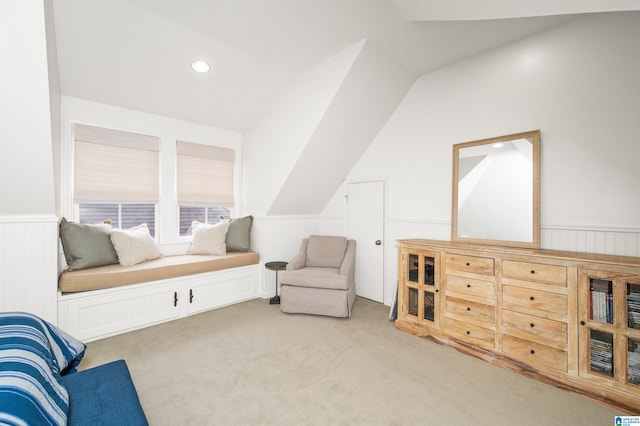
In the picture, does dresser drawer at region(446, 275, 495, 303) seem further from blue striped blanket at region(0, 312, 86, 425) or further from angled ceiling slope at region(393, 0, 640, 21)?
blue striped blanket at region(0, 312, 86, 425)

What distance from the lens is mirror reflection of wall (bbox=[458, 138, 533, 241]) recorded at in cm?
237

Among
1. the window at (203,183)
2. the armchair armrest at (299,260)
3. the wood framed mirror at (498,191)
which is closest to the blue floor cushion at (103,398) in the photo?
the armchair armrest at (299,260)

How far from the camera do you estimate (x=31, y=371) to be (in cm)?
102

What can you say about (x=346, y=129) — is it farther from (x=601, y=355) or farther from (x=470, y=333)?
(x=601, y=355)

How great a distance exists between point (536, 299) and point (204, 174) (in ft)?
13.1

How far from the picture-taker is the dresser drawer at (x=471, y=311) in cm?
222

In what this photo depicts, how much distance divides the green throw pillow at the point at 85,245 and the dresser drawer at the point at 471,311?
3504mm

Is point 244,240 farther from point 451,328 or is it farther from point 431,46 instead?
point 431,46

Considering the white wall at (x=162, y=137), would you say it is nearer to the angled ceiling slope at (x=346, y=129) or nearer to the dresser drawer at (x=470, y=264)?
the angled ceiling slope at (x=346, y=129)

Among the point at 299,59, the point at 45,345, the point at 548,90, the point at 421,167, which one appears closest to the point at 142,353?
Answer: the point at 45,345

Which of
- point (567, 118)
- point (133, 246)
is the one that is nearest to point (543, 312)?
point (567, 118)

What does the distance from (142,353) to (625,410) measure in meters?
3.53

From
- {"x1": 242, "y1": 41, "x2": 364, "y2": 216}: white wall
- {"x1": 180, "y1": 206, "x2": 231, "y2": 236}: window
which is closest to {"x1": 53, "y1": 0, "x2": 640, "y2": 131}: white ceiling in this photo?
{"x1": 242, "y1": 41, "x2": 364, "y2": 216}: white wall

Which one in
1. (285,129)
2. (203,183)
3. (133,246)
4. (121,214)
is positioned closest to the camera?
(133,246)
